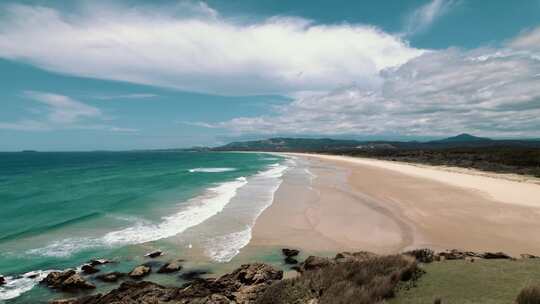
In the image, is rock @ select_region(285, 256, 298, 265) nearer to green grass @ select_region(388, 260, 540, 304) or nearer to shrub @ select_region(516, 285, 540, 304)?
green grass @ select_region(388, 260, 540, 304)

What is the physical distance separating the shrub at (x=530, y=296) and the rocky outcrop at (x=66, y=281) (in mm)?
11290

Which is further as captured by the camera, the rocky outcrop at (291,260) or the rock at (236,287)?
the rocky outcrop at (291,260)

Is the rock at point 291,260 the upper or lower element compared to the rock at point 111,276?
upper

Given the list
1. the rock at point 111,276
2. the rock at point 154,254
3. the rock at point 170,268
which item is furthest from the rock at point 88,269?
the rock at point 170,268

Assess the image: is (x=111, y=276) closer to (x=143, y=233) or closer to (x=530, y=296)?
(x=143, y=233)

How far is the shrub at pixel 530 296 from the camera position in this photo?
190 inches

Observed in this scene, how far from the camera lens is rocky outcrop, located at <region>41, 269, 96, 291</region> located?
36.1 ft

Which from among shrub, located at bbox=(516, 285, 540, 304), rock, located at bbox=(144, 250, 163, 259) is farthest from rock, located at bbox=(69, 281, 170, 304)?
shrub, located at bbox=(516, 285, 540, 304)

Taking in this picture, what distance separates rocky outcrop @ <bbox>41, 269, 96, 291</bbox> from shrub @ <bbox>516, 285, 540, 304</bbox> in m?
11.3

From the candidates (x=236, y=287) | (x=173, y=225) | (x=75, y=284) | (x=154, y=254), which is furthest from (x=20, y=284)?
(x=173, y=225)

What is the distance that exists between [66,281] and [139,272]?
2.19 m

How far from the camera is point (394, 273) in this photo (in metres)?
6.57

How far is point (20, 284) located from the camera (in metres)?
11.6

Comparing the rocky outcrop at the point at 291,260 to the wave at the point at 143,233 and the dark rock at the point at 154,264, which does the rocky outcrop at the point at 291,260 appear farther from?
the wave at the point at 143,233
